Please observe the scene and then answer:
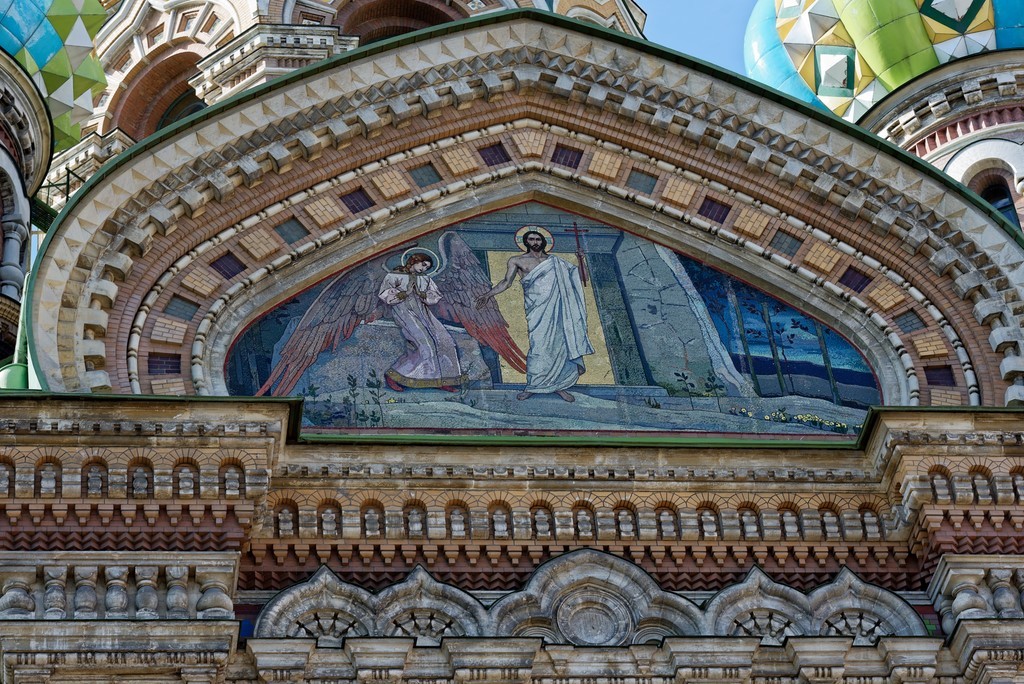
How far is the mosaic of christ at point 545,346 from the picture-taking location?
13.4 m

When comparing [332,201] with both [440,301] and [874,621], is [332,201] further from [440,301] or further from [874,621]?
[874,621]

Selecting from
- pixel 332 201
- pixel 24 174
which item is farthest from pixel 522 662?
pixel 24 174

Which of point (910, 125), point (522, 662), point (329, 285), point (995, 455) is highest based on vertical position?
point (910, 125)

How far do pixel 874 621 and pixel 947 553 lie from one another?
0.51 m

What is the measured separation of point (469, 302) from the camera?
46.5 ft

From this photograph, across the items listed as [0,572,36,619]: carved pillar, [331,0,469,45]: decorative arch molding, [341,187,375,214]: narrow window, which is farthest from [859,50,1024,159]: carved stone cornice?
[0,572,36,619]: carved pillar

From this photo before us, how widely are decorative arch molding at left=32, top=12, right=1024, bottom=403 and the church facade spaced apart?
0.8 inches

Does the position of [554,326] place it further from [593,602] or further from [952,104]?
[952,104]

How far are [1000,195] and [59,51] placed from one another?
296 inches

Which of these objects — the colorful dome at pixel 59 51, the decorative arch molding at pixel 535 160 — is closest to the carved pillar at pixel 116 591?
the decorative arch molding at pixel 535 160

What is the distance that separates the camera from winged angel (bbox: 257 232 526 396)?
44.4ft

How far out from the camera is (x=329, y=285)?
14.2m

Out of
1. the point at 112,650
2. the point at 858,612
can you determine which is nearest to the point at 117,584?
the point at 112,650

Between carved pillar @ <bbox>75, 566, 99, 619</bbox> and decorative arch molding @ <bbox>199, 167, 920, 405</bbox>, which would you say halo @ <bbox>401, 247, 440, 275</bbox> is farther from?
carved pillar @ <bbox>75, 566, 99, 619</bbox>
